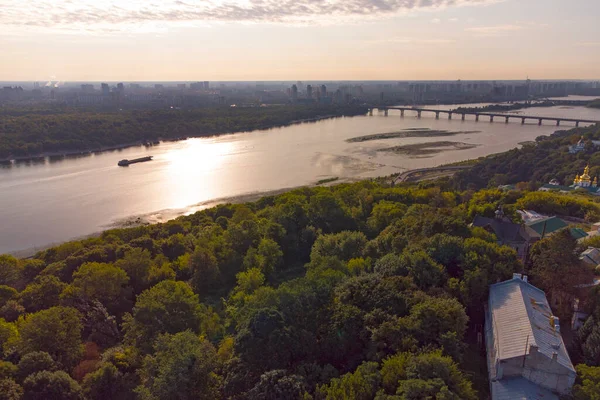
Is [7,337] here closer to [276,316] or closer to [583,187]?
[276,316]

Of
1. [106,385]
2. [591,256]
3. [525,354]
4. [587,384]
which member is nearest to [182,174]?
[106,385]

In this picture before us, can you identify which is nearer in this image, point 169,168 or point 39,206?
point 39,206

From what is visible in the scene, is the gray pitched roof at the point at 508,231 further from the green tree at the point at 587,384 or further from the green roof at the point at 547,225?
the green tree at the point at 587,384

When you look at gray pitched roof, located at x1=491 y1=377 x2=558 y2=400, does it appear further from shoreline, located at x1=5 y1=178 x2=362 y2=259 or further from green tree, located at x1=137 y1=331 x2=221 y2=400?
shoreline, located at x1=5 y1=178 x2=362 y2=259

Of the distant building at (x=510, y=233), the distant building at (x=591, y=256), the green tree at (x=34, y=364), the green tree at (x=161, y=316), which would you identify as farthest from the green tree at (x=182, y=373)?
the distant building at (x=591, y=256)

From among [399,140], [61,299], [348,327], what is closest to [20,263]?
[61,299]

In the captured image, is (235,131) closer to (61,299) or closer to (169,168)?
(169,168)
